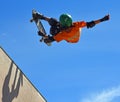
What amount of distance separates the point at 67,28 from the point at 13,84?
100 inches

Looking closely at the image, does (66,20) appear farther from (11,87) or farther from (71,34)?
(11,87)

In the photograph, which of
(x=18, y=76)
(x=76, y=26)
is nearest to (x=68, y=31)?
(x=76, y=26)

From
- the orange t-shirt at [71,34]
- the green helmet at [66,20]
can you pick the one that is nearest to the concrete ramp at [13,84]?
the orange t-shirt at [71,34]

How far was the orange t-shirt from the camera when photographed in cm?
1456

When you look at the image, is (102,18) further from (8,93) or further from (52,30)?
(8,93)

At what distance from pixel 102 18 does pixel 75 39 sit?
1126mm

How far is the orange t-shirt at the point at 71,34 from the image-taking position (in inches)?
573

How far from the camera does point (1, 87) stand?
1310 cm

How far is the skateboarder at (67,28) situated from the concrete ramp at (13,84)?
4.96 ft

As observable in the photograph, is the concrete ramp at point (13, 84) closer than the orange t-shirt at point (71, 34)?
Yes

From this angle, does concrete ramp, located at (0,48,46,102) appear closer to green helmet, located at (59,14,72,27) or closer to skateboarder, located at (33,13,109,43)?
skateboarder, located at (33,13,109,43)

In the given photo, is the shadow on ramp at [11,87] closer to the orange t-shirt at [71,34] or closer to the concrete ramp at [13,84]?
the concrete ramp at [13,84]

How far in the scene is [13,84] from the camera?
46.2 ft

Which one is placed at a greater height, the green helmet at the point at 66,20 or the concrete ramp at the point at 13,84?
the green helmet at the point at 66,20
